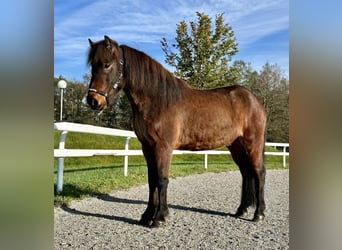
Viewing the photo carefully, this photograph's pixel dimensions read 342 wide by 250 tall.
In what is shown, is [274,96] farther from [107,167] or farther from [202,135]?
[107,167]

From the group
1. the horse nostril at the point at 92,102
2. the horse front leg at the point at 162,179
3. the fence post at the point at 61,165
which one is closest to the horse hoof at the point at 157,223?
the horse front leg at the point at 162,179

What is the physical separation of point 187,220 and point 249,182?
423mm

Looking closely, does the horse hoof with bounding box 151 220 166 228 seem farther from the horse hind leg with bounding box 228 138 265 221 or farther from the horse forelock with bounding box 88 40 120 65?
the horse forelock with bounding box 88 40 120 65

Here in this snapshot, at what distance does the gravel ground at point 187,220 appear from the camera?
1.52m

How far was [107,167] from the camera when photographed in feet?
6.35

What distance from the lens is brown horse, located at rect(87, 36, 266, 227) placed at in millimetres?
1745

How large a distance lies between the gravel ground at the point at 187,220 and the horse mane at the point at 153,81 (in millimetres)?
545

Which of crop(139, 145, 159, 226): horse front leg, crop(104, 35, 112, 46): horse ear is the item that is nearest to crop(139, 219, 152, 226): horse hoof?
crop(139, 145, 159, 226): horse front leg

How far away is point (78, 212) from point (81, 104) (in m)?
0.72

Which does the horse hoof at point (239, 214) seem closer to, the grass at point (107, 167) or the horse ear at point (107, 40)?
the grass at point (107, 167)

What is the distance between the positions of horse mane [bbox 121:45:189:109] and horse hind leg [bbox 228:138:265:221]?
48 cm
